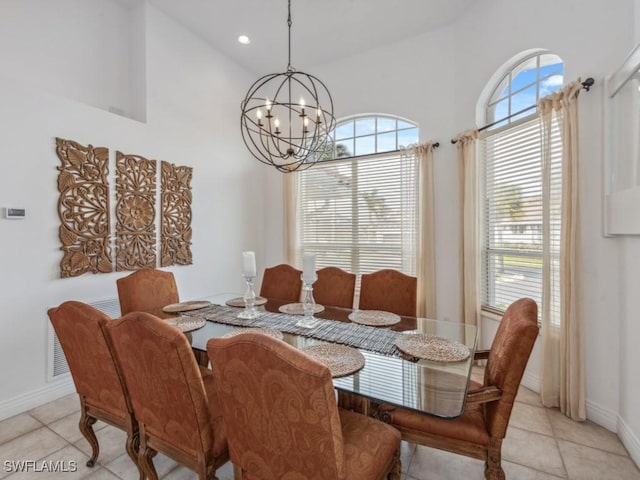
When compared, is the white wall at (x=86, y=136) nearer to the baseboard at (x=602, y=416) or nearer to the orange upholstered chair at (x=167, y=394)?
the orange upholstered chair at (x=167, y=394)

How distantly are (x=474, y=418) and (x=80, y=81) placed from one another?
4048 mm

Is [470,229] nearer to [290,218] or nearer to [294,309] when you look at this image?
[294,309]

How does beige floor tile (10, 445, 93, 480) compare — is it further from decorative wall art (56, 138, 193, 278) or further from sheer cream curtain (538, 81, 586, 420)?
sheer cream curtain (538, 81, 586, 420)

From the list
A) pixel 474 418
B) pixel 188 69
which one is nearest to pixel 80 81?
pixel 188 69

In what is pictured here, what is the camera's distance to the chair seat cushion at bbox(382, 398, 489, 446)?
1.40 m

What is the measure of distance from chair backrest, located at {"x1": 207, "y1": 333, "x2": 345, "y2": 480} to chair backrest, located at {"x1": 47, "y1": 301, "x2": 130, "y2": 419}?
72 cm

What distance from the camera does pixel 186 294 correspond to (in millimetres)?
3639

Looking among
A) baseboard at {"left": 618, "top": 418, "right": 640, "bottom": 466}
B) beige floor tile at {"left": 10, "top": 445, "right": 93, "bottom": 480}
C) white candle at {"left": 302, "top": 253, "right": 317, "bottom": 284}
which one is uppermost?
white candle at {"left": 302, "top": 253, "right": 317, "bottom": 284}

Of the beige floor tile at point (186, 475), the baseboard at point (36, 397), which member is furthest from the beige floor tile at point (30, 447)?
the beige floor tile at point (186, 475)

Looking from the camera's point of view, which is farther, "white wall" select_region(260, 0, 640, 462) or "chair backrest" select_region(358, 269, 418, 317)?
"chair backrest" select_region(358, 269, 418, 317)

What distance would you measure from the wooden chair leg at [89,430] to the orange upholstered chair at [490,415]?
5.20ft

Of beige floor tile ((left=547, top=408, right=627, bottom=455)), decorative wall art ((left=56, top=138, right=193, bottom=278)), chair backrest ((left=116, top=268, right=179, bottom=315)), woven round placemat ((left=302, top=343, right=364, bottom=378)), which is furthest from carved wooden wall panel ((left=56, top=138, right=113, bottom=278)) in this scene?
beige floor tile ((left=547, top=408, right=627, bottom=455))

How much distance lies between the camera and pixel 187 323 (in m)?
2.06

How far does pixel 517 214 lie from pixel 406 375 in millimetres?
2200
